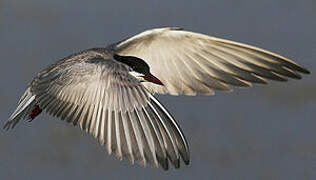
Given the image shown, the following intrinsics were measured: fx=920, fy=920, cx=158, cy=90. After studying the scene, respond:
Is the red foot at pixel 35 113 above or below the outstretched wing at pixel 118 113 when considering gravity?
below

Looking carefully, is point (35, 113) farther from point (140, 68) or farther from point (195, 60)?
point (195, 60)

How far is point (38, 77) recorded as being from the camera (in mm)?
7562

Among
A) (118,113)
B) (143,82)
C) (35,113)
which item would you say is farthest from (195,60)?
(118,113)

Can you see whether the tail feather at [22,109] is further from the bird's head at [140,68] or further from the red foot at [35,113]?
the bird's head at [140,68]

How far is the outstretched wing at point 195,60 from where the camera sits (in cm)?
743

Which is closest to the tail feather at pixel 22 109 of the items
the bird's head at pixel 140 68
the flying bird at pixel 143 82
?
the flying bird at pixel 143 82

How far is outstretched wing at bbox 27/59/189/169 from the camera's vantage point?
5.95 m

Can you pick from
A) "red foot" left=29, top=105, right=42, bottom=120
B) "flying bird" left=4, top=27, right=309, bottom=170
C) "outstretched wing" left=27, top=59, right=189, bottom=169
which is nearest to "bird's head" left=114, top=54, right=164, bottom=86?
"flying bird" left=4, top=27, right=309, bottom=170

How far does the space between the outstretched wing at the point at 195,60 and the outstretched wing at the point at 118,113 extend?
0.98 m

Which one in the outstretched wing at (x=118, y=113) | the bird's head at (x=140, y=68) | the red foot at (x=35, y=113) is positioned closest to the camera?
the outstretched wing at (x=118, y=113)

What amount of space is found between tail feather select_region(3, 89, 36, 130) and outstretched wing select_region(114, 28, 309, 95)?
843 millimetres

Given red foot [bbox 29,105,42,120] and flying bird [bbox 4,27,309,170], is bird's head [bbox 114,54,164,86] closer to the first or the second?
flying bird [bbox 4,27,309,170]

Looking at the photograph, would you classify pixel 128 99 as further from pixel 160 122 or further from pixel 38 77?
pixel 38 77

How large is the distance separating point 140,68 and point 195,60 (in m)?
0.60
